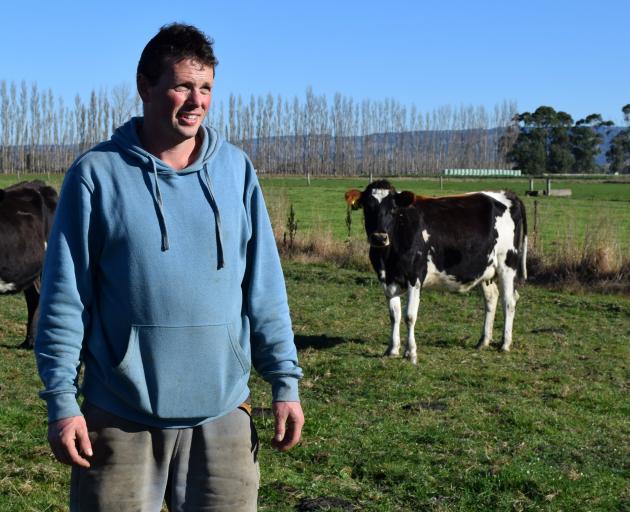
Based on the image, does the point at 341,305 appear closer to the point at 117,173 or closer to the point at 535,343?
the point at 535,343

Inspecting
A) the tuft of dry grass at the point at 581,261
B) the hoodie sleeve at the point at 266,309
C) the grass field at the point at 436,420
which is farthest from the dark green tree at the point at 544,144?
the hoodie sleeve at the point at 266,309

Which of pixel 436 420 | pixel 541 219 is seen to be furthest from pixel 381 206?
pixel 541 219

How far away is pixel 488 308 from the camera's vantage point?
417 inches

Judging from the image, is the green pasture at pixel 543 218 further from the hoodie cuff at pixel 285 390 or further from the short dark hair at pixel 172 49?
the short dark hair at pixel 172 49

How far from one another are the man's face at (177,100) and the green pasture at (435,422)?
2.90 metres

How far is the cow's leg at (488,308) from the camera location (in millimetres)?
10328

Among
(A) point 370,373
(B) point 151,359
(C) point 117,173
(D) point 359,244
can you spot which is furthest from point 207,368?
(D) point 359,244

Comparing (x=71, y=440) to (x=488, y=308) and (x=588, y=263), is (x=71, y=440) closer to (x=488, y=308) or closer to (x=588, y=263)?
(x=488, y=308)

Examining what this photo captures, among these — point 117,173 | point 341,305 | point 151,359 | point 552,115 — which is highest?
point 552,115

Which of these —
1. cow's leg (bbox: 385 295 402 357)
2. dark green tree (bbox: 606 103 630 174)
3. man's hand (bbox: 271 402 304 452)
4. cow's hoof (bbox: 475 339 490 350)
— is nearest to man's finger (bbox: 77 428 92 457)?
man's hand (bbox: 271 402 304 452)

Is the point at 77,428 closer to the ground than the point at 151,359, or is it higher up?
closer to the ground

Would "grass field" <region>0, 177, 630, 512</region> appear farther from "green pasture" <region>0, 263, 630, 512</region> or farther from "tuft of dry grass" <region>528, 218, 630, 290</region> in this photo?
"tuft of dry grass" <region>528, 218, 630, 290</region>

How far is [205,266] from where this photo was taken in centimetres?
260

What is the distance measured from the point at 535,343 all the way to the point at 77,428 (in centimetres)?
876
